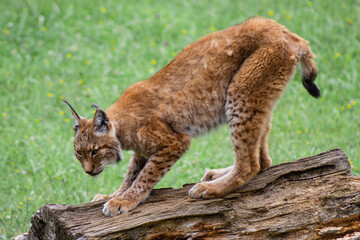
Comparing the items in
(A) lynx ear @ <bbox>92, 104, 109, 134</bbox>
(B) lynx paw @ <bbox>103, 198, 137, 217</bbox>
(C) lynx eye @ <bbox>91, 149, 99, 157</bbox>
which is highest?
(A) lynx ear @ <bbox>92, 104, 109, 134</bbox>

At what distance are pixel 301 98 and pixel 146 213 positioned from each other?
511 centimetres

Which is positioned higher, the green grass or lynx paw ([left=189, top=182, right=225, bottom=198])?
the green grass

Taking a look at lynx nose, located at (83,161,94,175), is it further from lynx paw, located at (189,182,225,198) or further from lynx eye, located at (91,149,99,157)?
lynx paw, located at (189,182,225,198)

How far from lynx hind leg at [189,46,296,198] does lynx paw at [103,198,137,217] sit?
0.63 metres

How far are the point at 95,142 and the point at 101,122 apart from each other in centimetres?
22

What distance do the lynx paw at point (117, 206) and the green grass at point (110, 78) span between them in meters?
1.62

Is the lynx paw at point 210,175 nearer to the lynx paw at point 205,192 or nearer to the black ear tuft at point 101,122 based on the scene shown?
the lynx paw at point 205,192

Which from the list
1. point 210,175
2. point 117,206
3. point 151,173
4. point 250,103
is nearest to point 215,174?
point 210,175

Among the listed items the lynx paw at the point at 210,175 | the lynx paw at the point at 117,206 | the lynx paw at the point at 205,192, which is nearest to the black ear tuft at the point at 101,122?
the lynx paw at the point at 117,206

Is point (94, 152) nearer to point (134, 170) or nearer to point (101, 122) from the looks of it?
point (101, 122)

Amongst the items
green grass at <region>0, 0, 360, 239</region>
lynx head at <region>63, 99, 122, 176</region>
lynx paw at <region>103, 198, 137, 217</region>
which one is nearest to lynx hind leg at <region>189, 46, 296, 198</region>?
lynx paw at <region>103, 198, 137, 217</region>

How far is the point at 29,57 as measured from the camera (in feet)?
32.8

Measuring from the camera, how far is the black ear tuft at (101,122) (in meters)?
4.88

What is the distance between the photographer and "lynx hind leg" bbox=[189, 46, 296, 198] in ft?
16.2
